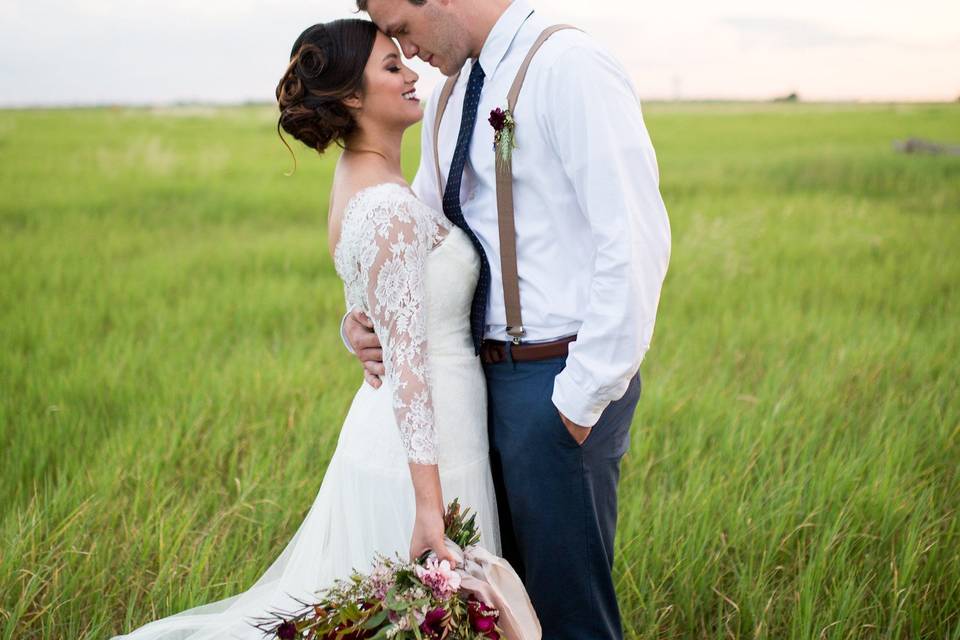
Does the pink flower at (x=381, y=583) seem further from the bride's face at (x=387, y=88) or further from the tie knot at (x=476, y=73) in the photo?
the tie knot at (x=476, y=73)

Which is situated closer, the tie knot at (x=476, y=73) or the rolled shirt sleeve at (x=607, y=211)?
the rolled shirt sleeve at (x=607, y=211)

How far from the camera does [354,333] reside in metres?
2.46

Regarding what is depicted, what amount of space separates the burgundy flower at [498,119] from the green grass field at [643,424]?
5.79 ft

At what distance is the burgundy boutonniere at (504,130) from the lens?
6.78 feet

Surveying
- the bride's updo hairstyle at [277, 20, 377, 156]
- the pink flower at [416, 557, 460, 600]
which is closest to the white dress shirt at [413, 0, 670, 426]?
the bride's updo hairstyle at [277, 20, 377, 156]

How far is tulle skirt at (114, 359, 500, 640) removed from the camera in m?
2.23

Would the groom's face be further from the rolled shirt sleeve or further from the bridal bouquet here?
the bridal bouquet

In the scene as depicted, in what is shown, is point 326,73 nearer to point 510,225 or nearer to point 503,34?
point 503,34

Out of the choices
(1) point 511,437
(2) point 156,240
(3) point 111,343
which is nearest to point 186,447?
(3) point 111,343

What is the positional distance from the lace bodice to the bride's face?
27 centimetres

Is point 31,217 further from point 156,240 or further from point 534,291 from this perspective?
point 534,291

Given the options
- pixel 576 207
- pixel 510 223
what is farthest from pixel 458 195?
pixel 576 207

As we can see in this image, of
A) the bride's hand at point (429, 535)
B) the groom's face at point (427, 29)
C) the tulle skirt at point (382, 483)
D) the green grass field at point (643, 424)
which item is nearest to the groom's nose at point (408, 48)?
the groom's face at point (427, 29)

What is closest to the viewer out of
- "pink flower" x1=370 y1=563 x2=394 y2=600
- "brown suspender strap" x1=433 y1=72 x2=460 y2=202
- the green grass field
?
"pink flower" x1=370 y1=563 x2=394 y2=600
